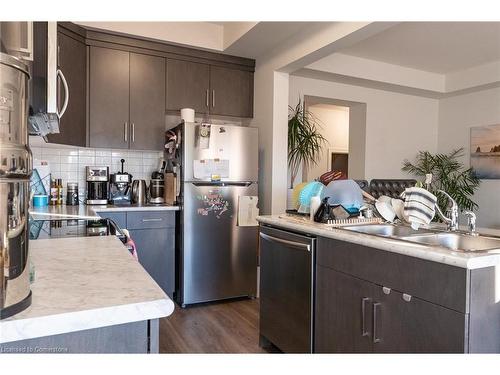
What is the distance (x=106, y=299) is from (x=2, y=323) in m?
0.17

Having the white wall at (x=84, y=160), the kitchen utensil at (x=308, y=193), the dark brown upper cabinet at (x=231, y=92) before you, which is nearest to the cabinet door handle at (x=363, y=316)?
the kitchen utensil at (x=308, y=193)

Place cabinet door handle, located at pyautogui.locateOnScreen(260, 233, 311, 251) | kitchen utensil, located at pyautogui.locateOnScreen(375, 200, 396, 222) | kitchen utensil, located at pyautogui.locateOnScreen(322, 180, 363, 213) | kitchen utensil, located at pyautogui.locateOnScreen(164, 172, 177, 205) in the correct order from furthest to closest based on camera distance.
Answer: kitchen utensil, located at pyautogui.locateOnScreen(164, 172, 177, 205), kitchen utensil, located at pyautogui.locateOnScreen(322, 180, 363, 213), kitchen utensil, located at pyautogui.locateOnScreen(375, 200, 396, 222), cabinet door handle, located at pyautogui.locateOnScreen(260, 233, 311, 251)

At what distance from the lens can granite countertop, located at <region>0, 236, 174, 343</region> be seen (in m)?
0.64

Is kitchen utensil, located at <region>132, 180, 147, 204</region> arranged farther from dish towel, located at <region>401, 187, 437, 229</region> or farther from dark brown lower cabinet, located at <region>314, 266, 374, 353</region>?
dish towel, located at <region>401, 187, 437, 229</region>

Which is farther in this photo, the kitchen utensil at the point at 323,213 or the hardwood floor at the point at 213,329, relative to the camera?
the hardwood floor at the point at 213,329

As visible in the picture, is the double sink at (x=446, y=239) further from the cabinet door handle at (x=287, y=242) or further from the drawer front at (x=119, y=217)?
the drawer front at (x=119, y=217)

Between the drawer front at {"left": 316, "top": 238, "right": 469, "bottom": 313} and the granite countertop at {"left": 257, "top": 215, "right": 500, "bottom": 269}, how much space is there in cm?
3

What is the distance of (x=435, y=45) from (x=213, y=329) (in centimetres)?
347

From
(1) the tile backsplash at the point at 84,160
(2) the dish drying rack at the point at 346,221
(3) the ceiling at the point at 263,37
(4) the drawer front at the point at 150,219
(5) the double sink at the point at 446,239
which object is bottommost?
(4) the drawer front at the point at 150,219

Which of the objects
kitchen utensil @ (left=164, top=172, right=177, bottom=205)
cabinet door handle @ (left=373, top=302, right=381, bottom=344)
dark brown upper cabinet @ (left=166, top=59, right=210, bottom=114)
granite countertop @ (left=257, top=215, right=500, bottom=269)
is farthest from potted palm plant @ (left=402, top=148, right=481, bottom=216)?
cabinet door handle @ (left=373, top=302, right=381, bottom=344)

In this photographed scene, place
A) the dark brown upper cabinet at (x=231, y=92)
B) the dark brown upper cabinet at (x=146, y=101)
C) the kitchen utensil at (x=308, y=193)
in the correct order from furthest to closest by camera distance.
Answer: the dark brown upper cabinet at (x=231, y=92) → the dark brown upper cabinet at (x=146, y=101) → the kitchen utensil at (x=308, y=193)

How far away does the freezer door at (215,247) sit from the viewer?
10.5 ft

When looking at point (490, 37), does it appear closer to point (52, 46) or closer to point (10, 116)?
point (52, 46)

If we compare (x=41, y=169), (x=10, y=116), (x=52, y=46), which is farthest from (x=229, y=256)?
(x=10, y=116)
